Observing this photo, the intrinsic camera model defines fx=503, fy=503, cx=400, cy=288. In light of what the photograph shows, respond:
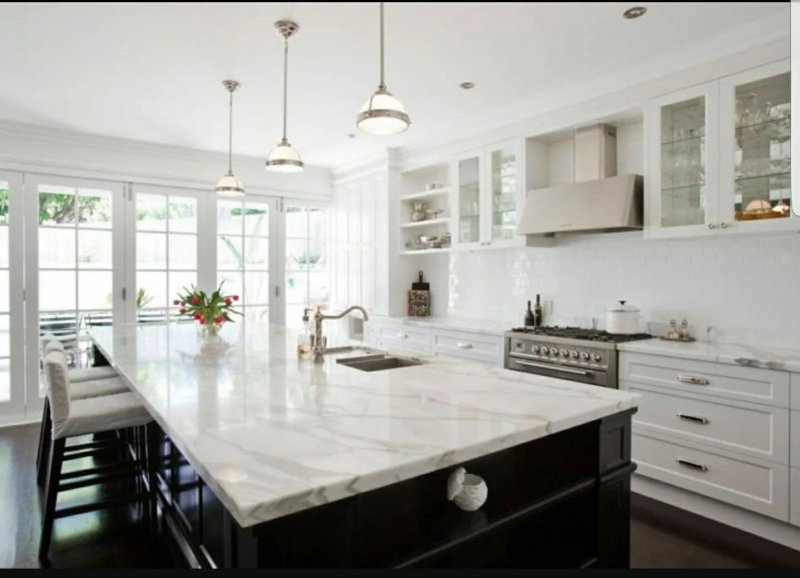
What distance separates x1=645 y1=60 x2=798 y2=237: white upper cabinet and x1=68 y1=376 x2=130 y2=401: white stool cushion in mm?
3253

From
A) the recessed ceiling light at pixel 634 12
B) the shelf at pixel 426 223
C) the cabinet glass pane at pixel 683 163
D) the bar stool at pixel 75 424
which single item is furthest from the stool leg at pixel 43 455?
the cabinet glass pane at pixel 683 163

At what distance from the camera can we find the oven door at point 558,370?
9.89 ft

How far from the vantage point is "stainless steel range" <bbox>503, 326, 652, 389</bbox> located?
2988 millimetres

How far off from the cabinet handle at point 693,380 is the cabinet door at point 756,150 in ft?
2.66

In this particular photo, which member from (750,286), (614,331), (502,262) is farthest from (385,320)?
(750,286)

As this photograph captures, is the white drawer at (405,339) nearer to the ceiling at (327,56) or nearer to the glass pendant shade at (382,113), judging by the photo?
the ceiling at (327,56)

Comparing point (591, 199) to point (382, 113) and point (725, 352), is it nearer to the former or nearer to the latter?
point (725, 352)

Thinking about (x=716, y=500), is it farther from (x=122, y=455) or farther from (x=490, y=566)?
(x=122, y=455)

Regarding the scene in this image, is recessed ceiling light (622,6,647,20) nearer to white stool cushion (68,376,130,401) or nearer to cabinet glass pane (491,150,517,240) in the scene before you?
cabinet glass pane (491,150,517,240)

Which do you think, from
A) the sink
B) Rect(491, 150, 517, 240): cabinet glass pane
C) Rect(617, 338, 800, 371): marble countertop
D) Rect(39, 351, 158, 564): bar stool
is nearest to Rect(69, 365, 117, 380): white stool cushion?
Rect(39, 351, 158, 564): bar stool

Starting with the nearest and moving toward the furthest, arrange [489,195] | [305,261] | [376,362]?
[376,362] < [489,195] < [305,261]

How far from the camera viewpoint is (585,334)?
327 centimetres

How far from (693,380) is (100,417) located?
2876 mm

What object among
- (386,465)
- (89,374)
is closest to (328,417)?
(386,465)
